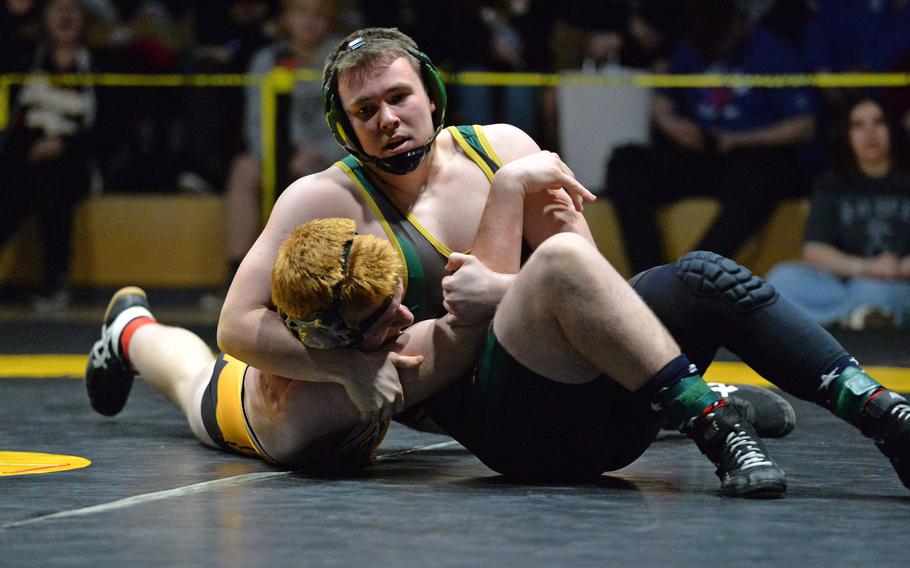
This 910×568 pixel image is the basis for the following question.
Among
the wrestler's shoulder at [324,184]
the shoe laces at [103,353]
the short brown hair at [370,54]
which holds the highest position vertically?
the short brown hair at [370,54]

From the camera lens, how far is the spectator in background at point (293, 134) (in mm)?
7207

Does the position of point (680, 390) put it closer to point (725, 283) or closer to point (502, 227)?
point (725, 283)

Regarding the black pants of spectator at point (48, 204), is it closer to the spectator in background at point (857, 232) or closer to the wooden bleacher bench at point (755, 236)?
the wooden bleacher bench at point (755, 236)

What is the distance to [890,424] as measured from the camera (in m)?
2.65

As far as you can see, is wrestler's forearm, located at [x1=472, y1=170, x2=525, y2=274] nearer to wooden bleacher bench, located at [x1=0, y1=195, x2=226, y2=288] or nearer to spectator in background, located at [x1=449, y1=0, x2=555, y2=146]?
spectator in background, located at [x1=449, y1=0, x2=555, y2=146]

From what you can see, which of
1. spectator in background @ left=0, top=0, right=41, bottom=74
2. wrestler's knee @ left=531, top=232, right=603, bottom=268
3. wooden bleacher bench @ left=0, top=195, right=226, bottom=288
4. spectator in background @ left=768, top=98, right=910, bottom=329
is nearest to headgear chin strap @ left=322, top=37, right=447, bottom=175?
wrestler's knee @ left=531, top=232, right=603, bottom=268

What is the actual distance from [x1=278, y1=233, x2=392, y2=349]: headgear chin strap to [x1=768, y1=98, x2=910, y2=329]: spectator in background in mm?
3995

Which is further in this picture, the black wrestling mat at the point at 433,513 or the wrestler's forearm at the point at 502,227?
the wrestler's forearm at the point at 502,227

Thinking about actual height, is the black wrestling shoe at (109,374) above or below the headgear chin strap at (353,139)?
below

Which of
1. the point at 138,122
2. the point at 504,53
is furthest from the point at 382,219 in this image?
the point at 138,122

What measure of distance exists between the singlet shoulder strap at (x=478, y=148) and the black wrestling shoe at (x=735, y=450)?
0.78 metres

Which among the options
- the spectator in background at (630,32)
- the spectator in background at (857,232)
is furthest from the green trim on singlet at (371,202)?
the spectator in background at (630,32)

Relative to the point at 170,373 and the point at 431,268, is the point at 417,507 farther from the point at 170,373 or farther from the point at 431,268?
the point at 170,373

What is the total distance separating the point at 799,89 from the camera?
7105 mm
